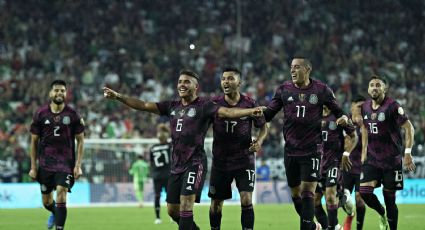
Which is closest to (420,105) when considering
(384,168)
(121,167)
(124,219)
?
(121,167)

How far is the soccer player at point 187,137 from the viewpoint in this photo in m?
11.5

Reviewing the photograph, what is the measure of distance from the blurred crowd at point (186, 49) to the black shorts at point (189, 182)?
18.1m

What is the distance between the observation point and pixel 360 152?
15805mm

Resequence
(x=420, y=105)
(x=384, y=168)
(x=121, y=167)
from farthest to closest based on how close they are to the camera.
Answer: (x=420, y=105) → (x=121, y=167) → (x=384, y=168)

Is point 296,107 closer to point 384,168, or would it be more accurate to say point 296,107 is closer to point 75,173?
point 384,168

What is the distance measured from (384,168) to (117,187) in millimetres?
16063

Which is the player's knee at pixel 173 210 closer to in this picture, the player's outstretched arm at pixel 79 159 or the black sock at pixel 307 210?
the black sock at pixel 307 210

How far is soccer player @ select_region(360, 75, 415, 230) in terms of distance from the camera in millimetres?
13438

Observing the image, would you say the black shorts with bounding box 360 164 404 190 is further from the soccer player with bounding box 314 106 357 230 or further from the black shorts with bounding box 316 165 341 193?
the black shorts with bounding box 316 165 341 193

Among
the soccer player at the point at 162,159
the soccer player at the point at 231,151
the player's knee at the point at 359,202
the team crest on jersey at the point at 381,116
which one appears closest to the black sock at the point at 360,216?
Result: the player's knee at the point at 359,202

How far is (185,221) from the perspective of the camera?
11312mm

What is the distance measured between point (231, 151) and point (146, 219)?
907cm

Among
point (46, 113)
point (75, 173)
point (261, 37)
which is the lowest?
point (75, 173)

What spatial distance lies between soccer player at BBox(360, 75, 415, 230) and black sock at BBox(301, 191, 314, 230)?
1690 millimetres
